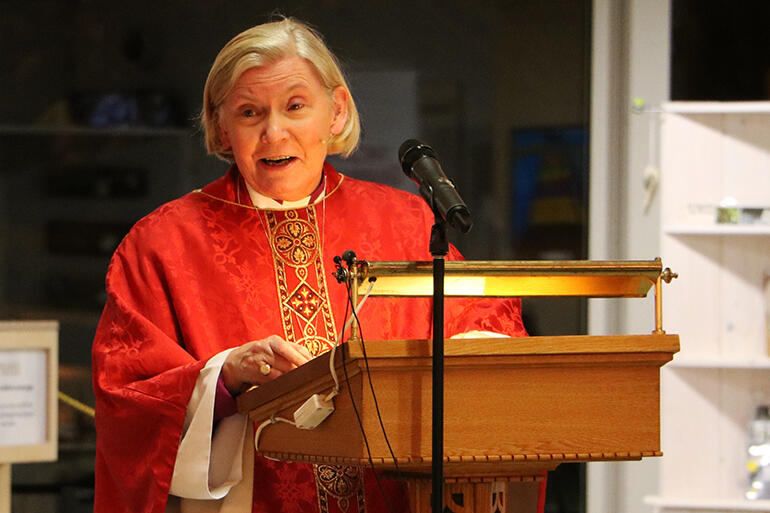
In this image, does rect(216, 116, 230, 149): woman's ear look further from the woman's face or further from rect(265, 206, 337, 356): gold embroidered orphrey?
Result: rect(265, 206, 337, 356): gold embroidered orphrey

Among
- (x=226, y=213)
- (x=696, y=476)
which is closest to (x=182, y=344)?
(x=226, y=213)

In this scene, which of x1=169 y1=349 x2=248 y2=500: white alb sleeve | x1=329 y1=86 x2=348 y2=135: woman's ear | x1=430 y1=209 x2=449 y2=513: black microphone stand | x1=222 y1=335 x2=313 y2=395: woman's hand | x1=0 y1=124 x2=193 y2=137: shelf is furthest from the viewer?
x1=0 y1=124 x2=193 y2=137: shelf

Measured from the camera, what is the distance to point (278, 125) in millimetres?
2201

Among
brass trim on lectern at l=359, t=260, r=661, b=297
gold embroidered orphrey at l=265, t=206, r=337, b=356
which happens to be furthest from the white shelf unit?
brass trim on lectern at l=359, t=260, r=661, b=297

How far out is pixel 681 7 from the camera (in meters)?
4.05

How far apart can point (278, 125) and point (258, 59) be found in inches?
5.4

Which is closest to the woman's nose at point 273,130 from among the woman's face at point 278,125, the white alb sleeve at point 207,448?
the woman's face at point 278,125

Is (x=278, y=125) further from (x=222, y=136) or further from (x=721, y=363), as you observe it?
(x=721, y=363)

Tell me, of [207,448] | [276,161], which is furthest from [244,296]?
[207,448]

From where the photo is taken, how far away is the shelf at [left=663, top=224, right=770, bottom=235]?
11.2 ft

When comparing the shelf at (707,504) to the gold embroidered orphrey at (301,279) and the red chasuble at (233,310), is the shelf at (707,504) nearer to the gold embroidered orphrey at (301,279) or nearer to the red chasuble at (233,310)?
Result: the red chasuble at (233,310)

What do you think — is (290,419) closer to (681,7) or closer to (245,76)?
(245,76)

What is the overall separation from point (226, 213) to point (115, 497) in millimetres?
620

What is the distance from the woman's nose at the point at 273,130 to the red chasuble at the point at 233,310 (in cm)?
19
